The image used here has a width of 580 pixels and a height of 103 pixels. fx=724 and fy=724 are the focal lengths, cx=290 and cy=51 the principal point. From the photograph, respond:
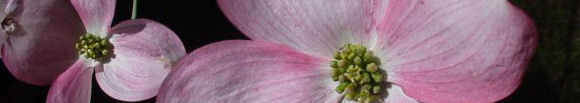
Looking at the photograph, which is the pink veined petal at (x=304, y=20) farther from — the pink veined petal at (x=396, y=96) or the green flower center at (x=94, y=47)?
the green flower center at (x=94, y=47)

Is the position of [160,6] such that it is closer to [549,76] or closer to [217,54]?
[217,54]

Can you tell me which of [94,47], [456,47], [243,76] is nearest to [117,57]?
[94,47]

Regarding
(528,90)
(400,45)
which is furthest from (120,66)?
(528,90)

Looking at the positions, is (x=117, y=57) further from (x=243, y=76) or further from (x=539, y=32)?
(x=539, y=32)

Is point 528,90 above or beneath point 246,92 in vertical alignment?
beneath

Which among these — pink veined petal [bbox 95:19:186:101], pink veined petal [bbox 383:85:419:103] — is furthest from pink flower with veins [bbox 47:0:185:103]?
pink veined petal [bbox 383:85:419:103]
